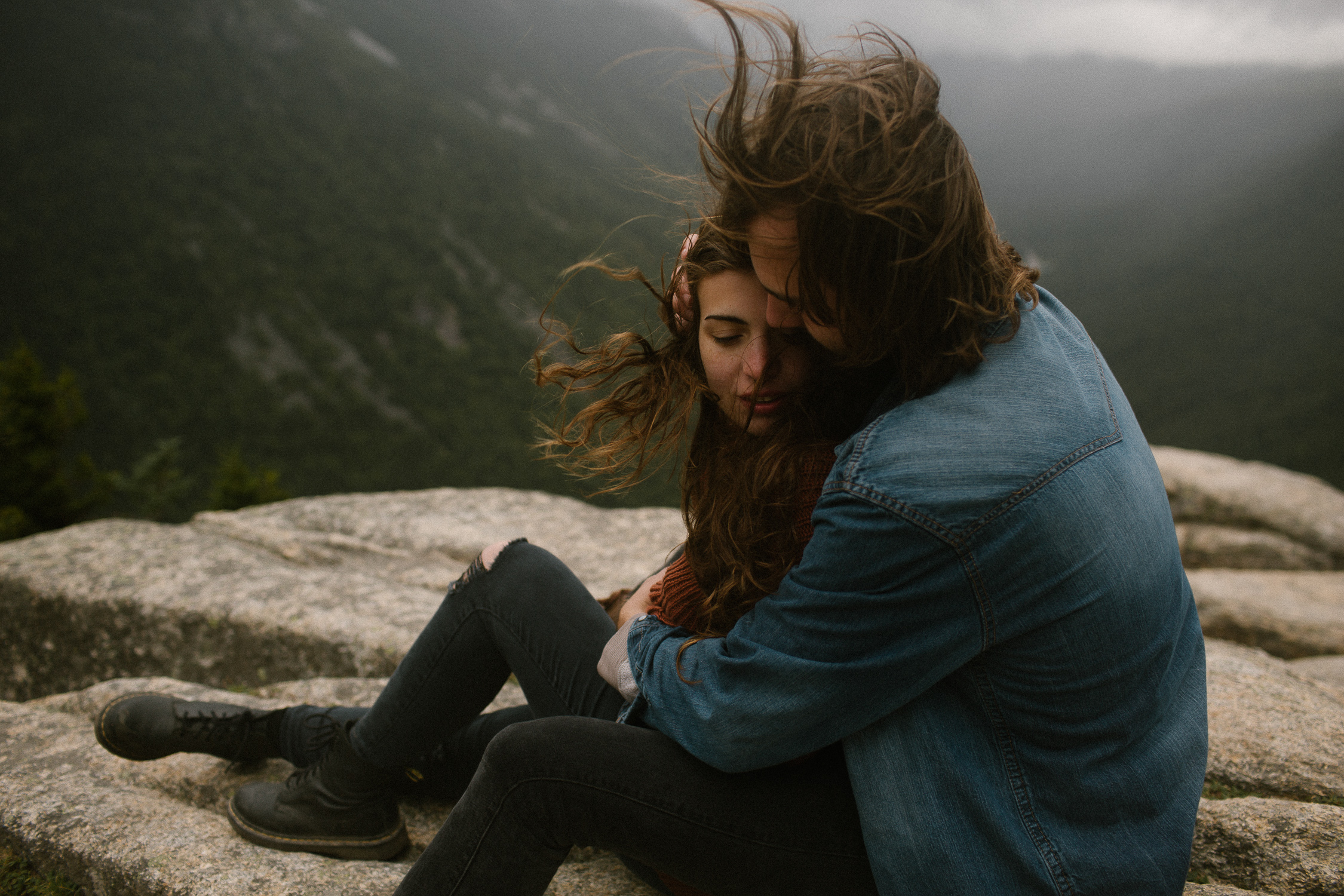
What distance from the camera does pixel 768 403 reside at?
5.16 ft

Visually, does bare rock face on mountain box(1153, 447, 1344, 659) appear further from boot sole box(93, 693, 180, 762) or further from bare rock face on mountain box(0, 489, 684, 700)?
→ boot sole box(93, 693, 180, 762)

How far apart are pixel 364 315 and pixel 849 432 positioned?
3698 centimetres

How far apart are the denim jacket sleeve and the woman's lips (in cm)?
41

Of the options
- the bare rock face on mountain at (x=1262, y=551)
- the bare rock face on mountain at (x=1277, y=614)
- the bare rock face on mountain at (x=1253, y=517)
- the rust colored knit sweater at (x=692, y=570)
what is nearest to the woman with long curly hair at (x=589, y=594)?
the rust colored knit sweater at (x=692, y=570)

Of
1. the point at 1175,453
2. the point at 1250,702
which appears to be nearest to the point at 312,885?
the point at 1250,702

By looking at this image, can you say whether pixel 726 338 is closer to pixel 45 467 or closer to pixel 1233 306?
pixel 45 467

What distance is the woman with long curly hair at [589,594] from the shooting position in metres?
1.49

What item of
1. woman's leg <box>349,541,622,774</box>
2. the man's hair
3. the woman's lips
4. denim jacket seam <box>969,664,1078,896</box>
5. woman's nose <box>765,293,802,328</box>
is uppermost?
the man's hair

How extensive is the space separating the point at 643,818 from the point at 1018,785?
0.65 meters

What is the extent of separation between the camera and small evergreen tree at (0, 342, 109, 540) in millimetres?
11188

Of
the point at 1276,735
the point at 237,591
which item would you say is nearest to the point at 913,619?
the point at 1276,735

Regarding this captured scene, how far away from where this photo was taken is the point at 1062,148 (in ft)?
298

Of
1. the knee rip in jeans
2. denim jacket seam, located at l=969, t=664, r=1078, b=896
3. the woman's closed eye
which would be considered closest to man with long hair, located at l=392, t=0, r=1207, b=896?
denim jacket seam, located at l=969, t=664, r=1078, b=896

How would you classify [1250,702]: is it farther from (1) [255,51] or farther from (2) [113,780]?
(1) [255,51]
